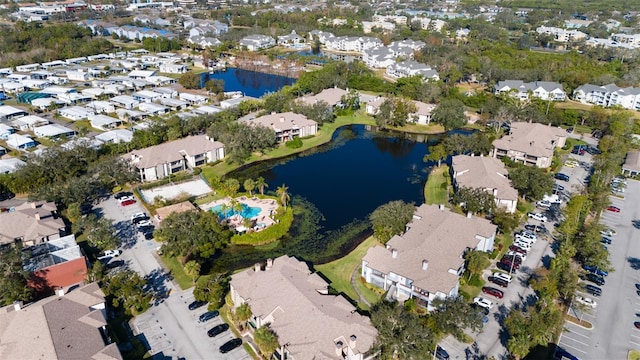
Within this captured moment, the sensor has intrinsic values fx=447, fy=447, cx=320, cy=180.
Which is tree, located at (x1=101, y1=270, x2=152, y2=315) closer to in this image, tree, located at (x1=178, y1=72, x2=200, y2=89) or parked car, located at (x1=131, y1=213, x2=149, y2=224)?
parked car, located at (x1=131, y1=213, x2=149, y2=224)

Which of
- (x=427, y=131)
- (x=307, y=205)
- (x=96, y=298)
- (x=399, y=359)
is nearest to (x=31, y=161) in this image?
(x=96, y=298)

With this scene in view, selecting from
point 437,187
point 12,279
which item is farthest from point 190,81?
point 12,279

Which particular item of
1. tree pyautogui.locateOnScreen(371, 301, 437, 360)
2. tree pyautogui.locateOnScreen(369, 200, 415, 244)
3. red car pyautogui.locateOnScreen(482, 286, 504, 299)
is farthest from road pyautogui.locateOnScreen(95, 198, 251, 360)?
red car pyautogui.locateOnScreen(482, 286, 504, 299)

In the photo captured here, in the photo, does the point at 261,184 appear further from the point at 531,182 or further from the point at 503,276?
the point at 531,182

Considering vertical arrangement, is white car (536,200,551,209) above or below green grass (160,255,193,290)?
above

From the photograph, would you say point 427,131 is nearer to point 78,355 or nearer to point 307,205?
point 307,205

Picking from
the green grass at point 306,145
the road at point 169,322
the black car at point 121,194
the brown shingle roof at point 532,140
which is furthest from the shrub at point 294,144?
the road at point 169,322
